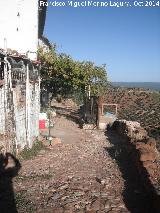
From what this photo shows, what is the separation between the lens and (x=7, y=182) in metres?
10.2

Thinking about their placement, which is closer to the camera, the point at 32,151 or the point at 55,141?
the point at 32,151

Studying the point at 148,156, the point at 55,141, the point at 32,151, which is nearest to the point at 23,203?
the point at 148,156

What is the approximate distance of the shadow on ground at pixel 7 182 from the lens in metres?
8.48

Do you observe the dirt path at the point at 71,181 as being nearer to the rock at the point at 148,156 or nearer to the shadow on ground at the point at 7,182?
the shadow on ground at the point at 7,182

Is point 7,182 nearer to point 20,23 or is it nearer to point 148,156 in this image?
point 148,156

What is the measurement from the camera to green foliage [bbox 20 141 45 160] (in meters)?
13.1

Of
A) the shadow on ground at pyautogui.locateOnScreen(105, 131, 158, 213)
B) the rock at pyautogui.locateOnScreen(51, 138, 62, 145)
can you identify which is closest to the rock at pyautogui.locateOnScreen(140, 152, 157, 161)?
the shadow on ground at pyautogui.locateOnScreen(105, 131, 158, 213)

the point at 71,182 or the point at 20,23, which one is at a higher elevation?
the point at 20,23

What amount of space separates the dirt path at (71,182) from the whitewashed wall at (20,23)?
5.34 meters

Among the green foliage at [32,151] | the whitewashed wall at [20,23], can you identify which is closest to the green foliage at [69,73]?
the whitewashed wall at [20,23]

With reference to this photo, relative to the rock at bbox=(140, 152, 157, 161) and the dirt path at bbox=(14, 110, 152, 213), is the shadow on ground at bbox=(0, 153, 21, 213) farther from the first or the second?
the rock at bbox=(140, 152, 157, 161)

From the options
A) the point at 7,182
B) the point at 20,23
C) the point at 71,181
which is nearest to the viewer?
the point at 7,182

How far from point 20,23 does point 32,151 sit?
688cm

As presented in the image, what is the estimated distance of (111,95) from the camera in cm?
5594
